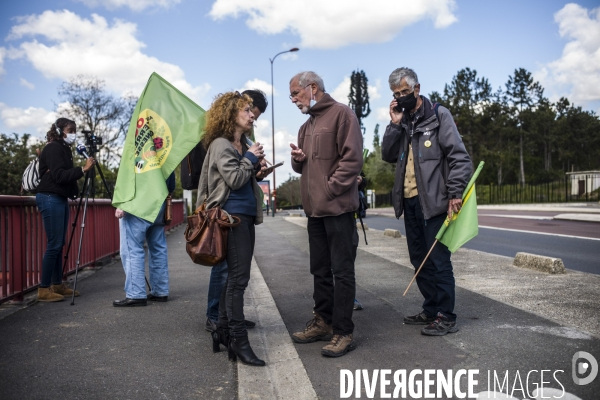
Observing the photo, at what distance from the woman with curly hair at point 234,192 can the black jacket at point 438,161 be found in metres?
1.38

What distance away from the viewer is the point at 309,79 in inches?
170

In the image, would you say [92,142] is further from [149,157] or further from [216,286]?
[216,286]

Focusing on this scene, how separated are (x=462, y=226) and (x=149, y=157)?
315 centimetres

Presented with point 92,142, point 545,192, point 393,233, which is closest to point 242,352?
point 92,142

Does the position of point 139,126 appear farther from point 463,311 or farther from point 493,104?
point 493,104

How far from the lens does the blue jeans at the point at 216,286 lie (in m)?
4.59

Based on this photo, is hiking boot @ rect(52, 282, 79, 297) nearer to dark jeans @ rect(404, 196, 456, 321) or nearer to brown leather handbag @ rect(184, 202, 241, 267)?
brown leather handbag @ rect(184, 202, 241, 267)

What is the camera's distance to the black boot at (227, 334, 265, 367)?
374 cm

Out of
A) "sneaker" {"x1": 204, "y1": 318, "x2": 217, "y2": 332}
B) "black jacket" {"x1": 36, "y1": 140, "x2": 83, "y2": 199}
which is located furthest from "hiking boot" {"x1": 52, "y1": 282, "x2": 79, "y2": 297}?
"sneaker" {"x1": 204, "y1": 318, "x2": 217, "y2": 332}

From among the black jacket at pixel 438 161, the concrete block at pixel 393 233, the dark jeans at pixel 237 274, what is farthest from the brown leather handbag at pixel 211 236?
the concrete block at pixel 393 233

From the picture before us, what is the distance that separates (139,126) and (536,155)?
8250 cm

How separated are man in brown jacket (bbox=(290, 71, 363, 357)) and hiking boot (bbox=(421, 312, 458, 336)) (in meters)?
0.66

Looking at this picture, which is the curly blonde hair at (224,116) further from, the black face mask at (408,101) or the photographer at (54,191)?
the photographer at (54,191)

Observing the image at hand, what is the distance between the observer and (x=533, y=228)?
1658 centimetres
